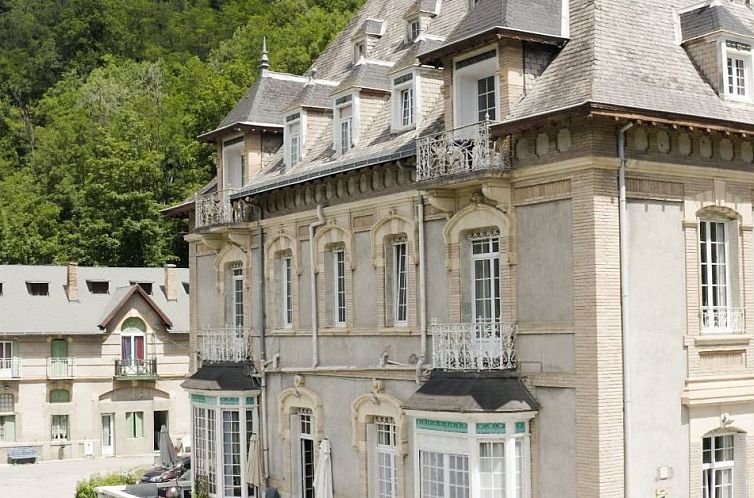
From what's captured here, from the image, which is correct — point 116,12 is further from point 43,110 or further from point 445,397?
point 445,397

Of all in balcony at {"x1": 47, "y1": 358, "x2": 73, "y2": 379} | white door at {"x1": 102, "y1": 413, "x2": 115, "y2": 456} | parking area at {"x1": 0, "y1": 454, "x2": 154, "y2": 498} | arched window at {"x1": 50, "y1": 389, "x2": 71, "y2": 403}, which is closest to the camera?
parking area at {"x1": 0, "y1": 454, "x2": 154, "y2": 498}

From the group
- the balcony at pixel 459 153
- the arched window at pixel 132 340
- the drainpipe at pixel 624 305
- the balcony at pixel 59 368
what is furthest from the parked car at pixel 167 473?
the drainpipe at pixel 624 305

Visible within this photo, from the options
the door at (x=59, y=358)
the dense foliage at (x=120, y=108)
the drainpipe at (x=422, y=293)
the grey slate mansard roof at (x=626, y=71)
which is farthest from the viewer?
the dense foliage at (x=120, y=108)

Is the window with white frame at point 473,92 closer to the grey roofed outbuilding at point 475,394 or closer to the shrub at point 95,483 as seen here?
the grey roofed outbuilding at point 475,394

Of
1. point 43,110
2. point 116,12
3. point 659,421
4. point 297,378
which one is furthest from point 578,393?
point 116,12

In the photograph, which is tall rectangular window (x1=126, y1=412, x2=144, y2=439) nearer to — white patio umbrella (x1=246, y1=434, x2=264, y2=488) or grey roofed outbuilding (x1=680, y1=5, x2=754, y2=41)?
white patio umbrella (x1=246, y1=434, x2=264, y2=488)

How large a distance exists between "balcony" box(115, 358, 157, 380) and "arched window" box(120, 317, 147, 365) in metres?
0.18

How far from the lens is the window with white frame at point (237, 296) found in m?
28.8

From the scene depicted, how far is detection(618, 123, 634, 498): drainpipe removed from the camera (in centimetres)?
1750

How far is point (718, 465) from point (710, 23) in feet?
25.0

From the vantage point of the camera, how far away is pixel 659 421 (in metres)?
18.0

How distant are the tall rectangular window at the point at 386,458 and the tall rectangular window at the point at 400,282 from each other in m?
2.11

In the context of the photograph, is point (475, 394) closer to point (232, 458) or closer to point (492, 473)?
point (492, 473)

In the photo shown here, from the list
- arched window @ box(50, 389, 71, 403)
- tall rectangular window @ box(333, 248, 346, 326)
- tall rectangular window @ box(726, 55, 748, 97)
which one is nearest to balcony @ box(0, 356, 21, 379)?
arched window @ box(50, 389, 71, 403)
